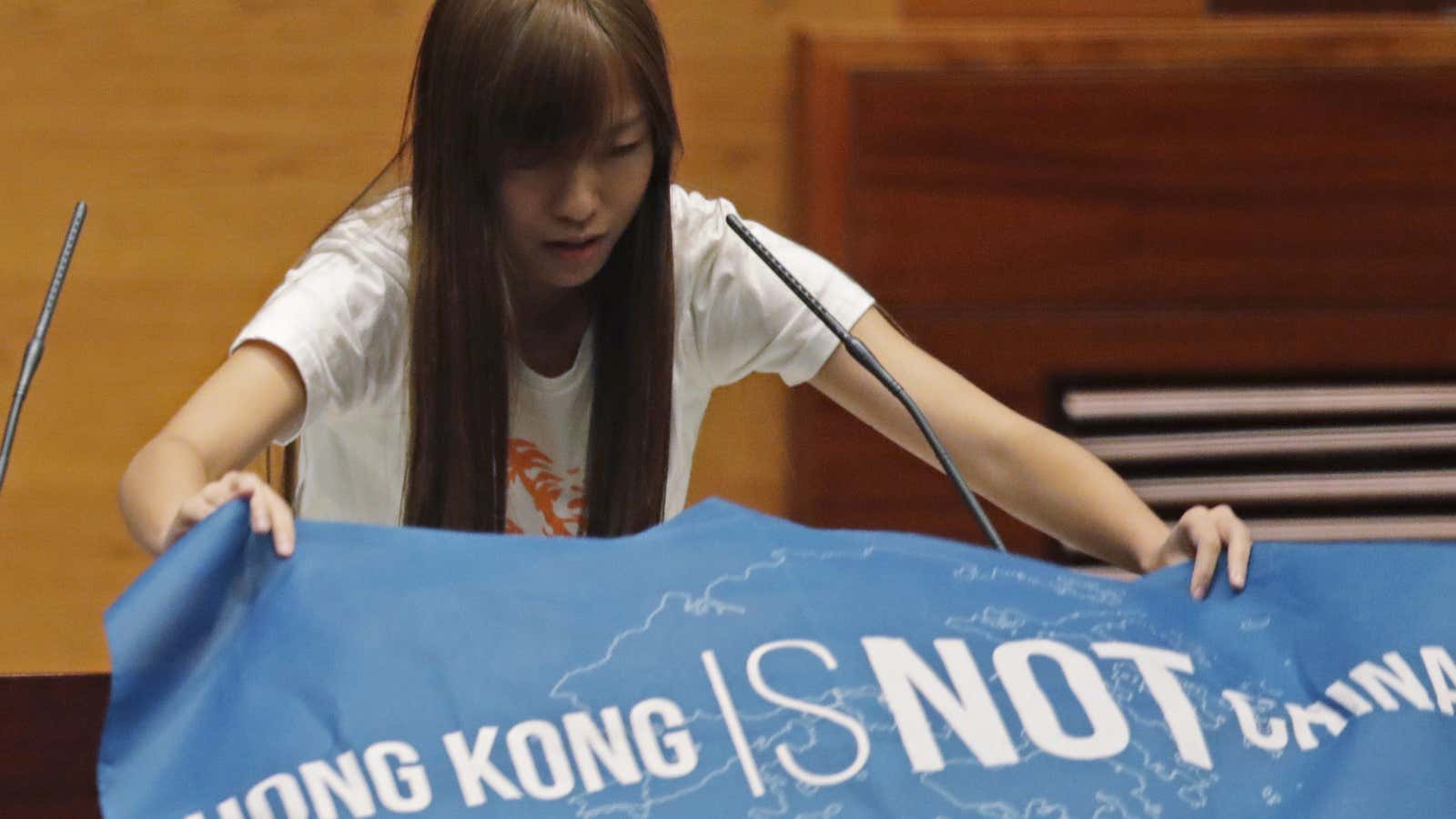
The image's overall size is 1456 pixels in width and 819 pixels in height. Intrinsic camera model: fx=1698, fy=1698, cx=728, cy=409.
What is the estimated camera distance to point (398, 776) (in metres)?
0.70

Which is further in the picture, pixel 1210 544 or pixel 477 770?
pixel 1210 544

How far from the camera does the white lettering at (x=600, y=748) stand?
714 mm

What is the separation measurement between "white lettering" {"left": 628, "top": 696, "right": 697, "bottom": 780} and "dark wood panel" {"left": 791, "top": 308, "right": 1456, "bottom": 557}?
1449 millimetres

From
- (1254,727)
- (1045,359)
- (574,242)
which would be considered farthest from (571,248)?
(1045,359)

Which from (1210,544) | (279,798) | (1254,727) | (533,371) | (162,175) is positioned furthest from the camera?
(162,175)

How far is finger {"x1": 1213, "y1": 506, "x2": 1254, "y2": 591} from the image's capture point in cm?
91

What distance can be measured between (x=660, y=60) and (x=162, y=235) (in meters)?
1.25

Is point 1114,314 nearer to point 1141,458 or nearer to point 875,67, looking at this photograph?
point 1141,458

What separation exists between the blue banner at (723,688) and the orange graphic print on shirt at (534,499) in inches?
15.3

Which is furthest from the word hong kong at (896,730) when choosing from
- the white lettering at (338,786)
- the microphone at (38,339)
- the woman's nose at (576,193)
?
the woman's nose at (576,193)

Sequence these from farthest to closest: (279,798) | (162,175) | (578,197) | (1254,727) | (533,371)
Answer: (162,175)
(533,371)
(578,197)
(1254,727)
(279,798)

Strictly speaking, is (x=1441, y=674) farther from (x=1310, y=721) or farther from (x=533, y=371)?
(x=533, y=371)

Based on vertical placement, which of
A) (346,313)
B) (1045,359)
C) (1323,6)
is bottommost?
(1045,359)

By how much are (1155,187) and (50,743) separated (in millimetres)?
1672
